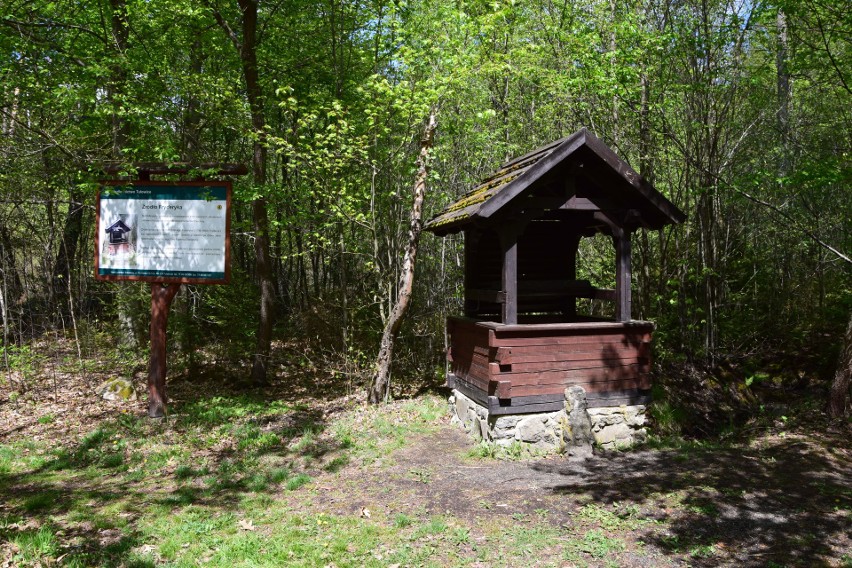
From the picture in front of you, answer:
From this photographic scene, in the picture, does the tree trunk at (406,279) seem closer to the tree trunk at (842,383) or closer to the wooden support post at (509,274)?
the wooden support post at (509,274)

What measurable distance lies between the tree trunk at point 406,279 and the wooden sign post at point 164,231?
9.84 ft

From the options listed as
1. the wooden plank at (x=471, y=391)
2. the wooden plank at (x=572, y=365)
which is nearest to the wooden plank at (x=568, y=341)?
the wooden plank at (x=572, y=365)

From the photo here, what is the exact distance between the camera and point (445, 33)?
9469 mm

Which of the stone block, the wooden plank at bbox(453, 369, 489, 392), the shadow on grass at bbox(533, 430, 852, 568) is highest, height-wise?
the wooden plank at bbox(453, 369, 489, 392)

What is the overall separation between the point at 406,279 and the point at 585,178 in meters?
3.56

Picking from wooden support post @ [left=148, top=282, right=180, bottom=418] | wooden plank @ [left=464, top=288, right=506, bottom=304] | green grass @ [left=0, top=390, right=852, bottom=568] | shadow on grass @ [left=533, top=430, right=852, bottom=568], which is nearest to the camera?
shadow on grass @ [left=533, top=430, right=852, bottom=568]

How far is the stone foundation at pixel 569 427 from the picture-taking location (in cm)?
738

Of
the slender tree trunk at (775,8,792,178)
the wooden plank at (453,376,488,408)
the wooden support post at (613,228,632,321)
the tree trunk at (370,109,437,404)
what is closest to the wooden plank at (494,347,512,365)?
the wooden plank at (453,376,488,408)

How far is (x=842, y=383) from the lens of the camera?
7539 mm

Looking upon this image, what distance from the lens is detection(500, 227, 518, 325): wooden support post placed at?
745 centimetres

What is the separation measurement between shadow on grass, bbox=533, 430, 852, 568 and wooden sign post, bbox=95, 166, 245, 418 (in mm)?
5957

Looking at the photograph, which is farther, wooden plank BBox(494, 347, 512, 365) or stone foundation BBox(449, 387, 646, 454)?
stone foundation BBox(449, 387, 646, 454)

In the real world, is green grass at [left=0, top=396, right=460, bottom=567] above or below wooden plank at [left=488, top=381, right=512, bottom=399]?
below

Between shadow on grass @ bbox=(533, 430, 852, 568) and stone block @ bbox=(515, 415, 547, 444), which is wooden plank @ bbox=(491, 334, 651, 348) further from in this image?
shadow on grass @ bbox=(533, 430, 852, 568)
